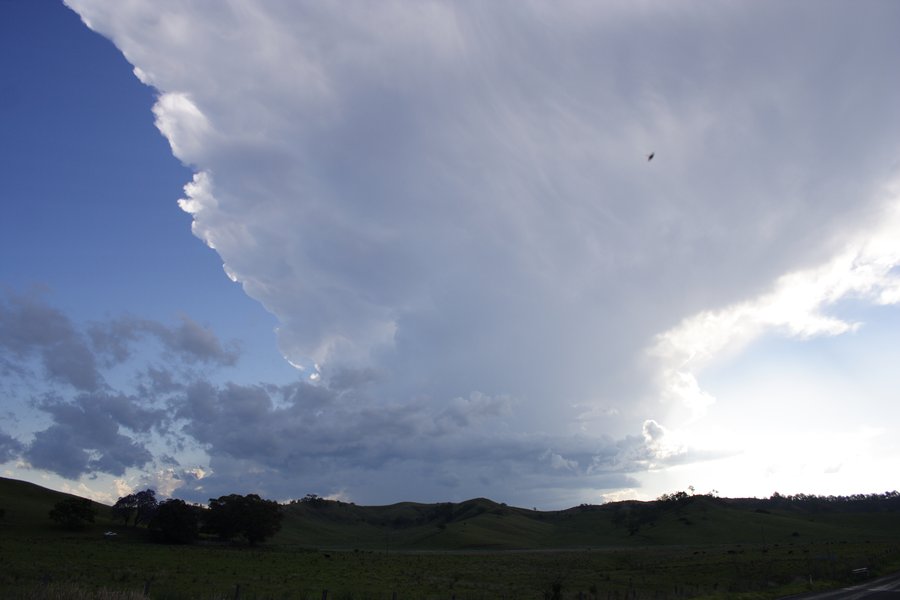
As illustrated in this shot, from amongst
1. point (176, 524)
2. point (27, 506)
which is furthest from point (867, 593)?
point (27, 506)

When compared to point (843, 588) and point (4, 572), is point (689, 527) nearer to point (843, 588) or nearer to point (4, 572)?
point (843, 588)

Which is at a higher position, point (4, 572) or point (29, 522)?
point (29, 522)

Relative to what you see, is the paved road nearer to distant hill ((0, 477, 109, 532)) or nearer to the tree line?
the tree line

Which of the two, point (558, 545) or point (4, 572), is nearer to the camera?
point (4, 572)

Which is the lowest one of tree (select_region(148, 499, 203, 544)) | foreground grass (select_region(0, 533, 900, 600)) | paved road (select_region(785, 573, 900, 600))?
paved road (select_region(785, 573, 900, 600))

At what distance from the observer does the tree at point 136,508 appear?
140750mm

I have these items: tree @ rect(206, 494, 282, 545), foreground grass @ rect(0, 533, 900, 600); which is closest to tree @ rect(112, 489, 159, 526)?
tree @ rect(206, 494, 282, 545)

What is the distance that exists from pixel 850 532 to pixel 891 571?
132380 mm

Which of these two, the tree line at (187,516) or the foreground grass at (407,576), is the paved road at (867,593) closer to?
the foreground grass at (407,576)

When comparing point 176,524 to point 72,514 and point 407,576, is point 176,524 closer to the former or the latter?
point 72,514

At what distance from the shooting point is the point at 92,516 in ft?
411

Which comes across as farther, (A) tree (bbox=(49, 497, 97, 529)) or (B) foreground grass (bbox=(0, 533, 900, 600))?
(A) tree (bbox=(49, 497, 97, 529))

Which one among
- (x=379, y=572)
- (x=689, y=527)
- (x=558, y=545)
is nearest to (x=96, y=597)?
(x=379, y=572)

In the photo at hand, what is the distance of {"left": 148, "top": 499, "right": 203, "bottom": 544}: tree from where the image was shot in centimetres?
11775
